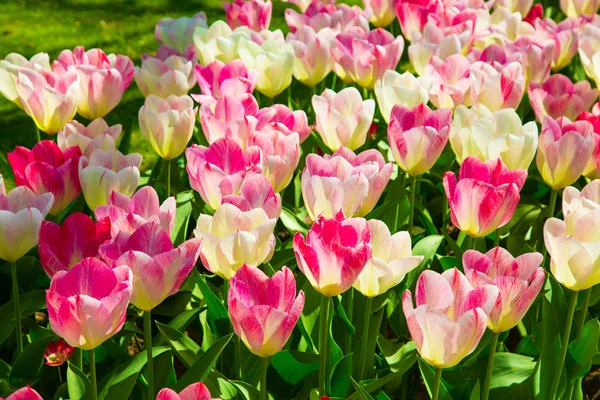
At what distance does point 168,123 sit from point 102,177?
371 millimetres

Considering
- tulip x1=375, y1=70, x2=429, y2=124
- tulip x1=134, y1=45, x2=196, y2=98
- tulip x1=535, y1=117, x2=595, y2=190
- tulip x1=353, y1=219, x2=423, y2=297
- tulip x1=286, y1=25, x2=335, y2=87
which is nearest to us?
tulip x1=353, y1=219, x2=423, y2=297

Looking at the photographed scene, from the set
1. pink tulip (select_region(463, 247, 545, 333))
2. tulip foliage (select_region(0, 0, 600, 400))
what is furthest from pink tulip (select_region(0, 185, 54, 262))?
pink tulip (select_region(463, 247, 545, 333))

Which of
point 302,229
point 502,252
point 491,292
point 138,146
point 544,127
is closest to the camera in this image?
point 491,292

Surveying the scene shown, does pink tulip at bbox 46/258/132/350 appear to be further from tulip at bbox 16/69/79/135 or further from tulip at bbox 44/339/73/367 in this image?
tulip at bbox 16/69/79/135

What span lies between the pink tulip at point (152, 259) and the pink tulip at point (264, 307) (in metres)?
0.13

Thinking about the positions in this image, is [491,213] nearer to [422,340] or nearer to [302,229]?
[422,340]

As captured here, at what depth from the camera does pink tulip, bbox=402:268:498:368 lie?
1448 millimetres

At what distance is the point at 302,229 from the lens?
2391mm

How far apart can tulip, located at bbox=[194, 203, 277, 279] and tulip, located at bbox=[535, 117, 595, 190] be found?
0.88 m

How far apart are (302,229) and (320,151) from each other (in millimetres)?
467

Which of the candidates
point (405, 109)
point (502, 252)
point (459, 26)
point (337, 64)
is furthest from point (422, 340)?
point (459, 26)

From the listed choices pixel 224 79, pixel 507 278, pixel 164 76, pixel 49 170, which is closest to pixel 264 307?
pixel 507 278

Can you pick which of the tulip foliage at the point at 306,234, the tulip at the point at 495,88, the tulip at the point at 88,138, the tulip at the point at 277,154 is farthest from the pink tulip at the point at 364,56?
the tulip at the point at 88,138

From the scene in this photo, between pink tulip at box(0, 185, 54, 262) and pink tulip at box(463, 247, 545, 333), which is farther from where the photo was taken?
pink tulip at box(0, 185, 54, 262)
